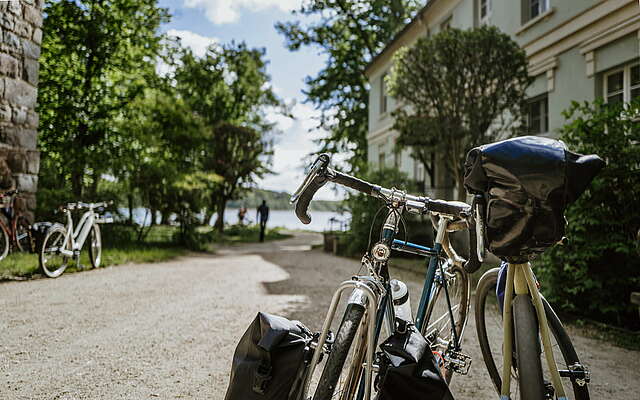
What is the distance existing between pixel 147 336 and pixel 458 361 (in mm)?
3157

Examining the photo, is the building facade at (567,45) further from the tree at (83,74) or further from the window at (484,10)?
the tree at (83,74)

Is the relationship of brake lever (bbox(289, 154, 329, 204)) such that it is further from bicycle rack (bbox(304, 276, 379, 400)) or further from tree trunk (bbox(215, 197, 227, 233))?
tree trunk (bbox(215, 197, 227, 233))

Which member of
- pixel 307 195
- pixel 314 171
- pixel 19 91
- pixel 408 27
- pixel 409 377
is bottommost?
pixel 409 377

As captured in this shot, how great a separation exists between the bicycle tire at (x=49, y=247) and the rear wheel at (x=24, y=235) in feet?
3.51

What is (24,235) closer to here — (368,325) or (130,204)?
(130,204)

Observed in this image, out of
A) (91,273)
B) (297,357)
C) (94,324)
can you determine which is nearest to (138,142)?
(91,273)

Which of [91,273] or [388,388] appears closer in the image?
[388,388]

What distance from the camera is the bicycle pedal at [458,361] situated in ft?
8.75

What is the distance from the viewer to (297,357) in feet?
6.49

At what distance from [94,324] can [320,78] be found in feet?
77.6

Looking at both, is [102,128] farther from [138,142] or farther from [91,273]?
[91,273]

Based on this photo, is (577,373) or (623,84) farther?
(623,84)

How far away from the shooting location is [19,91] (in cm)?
909

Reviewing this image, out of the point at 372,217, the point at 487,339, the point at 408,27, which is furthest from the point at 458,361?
the point at 408,27
